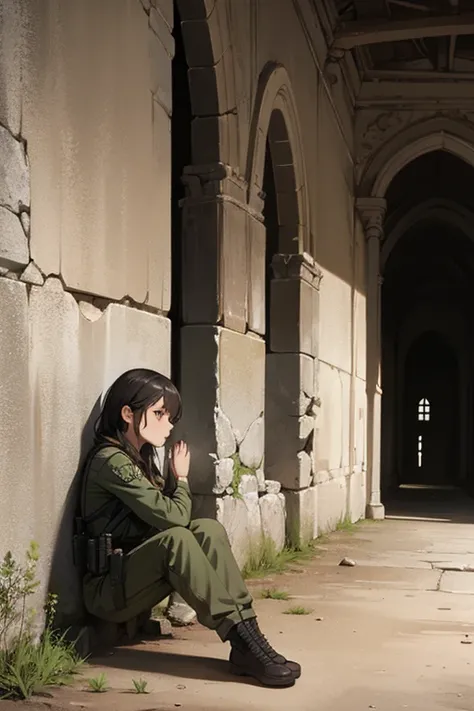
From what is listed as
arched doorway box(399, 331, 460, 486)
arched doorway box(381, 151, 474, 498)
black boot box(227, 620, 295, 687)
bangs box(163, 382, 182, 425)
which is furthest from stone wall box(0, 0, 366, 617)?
arched doorway box(399, 331, 460, 486)

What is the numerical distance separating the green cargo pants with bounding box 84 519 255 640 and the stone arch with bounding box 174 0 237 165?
2.49m

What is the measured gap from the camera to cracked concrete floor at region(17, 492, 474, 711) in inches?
119

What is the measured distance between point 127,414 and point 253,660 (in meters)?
0.98

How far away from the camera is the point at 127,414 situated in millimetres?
3588

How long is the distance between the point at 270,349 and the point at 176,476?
11.6 feet

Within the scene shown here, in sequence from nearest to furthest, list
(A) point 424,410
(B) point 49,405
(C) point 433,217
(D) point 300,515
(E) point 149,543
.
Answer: (B) point 49,405 → (E) point 149,543 → (D) point 300,515 → (C) point 433,217 → (A) point 424,410

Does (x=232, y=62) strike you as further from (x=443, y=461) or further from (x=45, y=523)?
(x=443, y=461)

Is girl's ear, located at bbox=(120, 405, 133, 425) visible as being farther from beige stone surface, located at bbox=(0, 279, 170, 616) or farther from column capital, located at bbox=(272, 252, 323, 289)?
column capital, located at bbox=(272, 252, 323, 289)

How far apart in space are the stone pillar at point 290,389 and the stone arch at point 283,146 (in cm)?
31

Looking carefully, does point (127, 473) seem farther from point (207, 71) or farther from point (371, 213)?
point (371, 213)

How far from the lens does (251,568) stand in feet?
18.5

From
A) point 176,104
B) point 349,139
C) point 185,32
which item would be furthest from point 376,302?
point 185,32

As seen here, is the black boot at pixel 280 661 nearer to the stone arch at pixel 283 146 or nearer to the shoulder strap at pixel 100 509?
the shoulder strap at pixel 100 509

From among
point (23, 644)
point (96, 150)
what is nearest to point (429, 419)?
point (96, 150)
